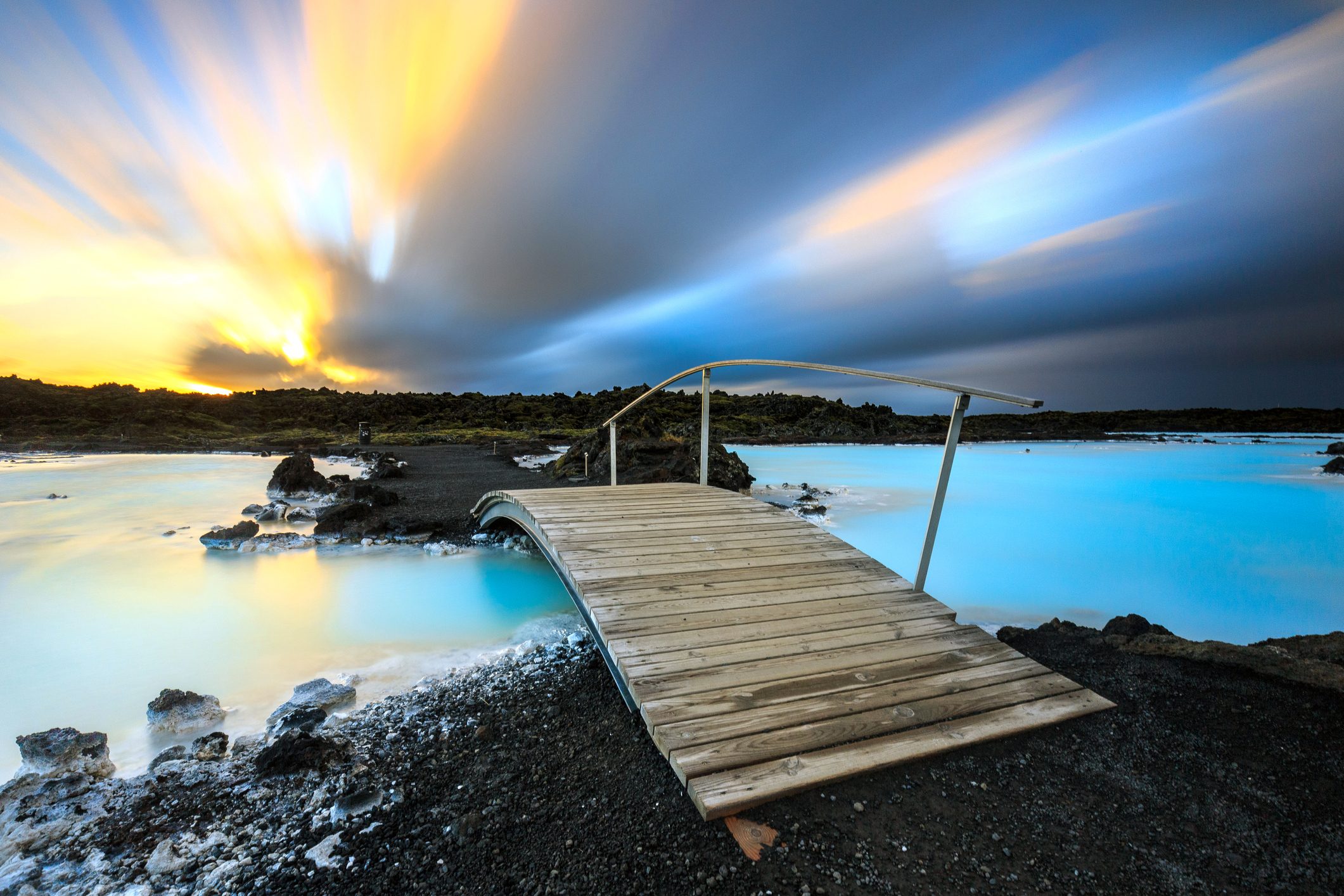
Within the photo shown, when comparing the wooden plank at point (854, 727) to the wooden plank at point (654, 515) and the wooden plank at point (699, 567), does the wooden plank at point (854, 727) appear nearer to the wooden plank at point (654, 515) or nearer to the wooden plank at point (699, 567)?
the wooden plank at point (699, 567)

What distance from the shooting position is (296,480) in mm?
11547

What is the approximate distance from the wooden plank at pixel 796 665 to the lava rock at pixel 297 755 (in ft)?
5.27

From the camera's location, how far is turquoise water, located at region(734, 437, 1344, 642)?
6387 millimetres

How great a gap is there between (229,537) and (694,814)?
8.53 m

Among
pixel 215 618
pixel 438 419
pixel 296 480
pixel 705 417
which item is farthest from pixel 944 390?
pixel 438 419

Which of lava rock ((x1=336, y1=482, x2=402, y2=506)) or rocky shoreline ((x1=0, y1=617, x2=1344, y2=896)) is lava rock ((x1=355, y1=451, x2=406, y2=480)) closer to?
lava rock ((x1=336, y1=482, x2=402, y2=506))

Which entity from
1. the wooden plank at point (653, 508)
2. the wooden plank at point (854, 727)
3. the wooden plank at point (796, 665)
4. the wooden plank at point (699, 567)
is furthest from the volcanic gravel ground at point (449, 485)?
the wooden plank at point (854, 727)

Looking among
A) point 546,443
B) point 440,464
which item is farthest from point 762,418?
point 440,464

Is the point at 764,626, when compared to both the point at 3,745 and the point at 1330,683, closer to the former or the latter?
the point at 1330,683

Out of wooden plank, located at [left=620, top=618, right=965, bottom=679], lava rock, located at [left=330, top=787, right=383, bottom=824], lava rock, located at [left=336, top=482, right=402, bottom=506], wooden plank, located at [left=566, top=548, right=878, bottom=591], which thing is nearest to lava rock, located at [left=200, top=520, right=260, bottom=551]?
lava rock, located at [left=336, top=482, right=402, bottom=506]

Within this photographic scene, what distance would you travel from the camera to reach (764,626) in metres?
2.70

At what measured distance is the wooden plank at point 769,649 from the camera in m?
2.36

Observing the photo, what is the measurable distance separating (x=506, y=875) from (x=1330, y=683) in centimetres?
364

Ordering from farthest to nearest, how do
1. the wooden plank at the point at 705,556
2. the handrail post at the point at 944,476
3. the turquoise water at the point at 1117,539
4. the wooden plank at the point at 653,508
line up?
1. the turquoise water at the point at 1117,539
2. the wooden plank at the point at 653,508
3. the wooden plank at the point at 705,556
4. the handrail post at the point at 944,476
